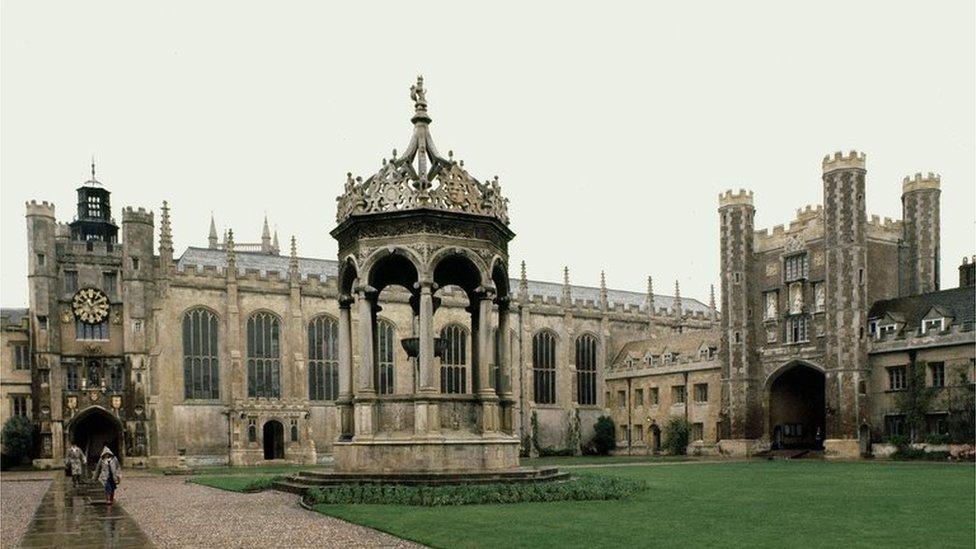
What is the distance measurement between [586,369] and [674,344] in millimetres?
7343

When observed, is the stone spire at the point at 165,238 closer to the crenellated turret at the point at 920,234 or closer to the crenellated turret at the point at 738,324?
the crenellated turret at the point at 738,324

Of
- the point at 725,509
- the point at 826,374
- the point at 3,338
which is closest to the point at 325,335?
the point at 3,338

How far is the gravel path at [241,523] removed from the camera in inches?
533

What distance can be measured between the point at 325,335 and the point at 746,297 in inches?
1007

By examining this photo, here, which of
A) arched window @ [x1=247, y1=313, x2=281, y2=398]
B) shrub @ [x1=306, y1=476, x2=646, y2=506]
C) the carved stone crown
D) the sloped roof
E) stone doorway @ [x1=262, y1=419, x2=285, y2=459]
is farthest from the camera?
the sloped roof

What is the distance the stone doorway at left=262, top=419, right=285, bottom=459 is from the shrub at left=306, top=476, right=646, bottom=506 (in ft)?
112

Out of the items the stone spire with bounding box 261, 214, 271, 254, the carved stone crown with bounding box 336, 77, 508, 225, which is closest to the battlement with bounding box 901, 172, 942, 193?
the carved stone crown with bounding box 336, 77, 508, 225

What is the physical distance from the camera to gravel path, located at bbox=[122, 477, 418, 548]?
44.4 feet

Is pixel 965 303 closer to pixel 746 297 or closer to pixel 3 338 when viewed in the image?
pixel 746 297

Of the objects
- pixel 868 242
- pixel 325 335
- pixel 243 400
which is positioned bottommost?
pixel 243 400

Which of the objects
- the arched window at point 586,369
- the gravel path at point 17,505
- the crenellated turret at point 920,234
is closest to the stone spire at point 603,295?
the arched window at point 586,369

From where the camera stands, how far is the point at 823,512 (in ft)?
55.7

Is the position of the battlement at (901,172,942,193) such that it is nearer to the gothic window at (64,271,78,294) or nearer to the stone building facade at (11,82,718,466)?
the stone building facade at (11,82,718,466)

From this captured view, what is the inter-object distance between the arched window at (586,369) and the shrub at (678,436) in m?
10.0
